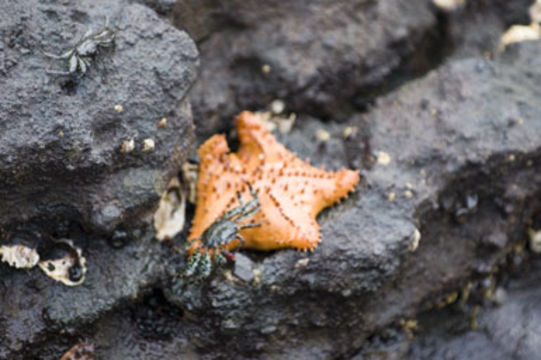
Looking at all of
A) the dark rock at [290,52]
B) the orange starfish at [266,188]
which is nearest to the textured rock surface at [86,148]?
the orange starfish at [266,188]

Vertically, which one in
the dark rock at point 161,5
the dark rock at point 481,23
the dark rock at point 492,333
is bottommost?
the dark rock at point 492,333

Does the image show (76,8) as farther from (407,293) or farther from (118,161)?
(407,293)

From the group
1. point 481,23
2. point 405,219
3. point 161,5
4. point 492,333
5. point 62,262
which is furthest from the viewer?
point 481,23

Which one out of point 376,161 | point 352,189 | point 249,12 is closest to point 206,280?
point 352,189

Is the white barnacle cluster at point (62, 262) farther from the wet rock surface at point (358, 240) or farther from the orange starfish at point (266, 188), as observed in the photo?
the orange starfish at point (266, 188)

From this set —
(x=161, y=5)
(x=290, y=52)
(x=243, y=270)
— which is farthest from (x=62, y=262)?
(x=290, y=52)

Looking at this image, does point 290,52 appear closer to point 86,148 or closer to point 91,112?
point 91,112
